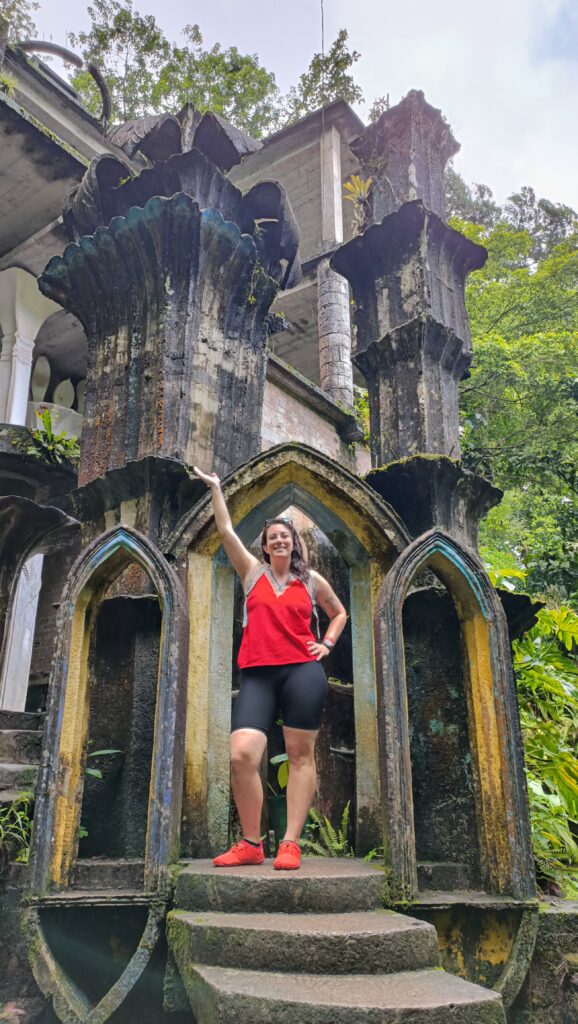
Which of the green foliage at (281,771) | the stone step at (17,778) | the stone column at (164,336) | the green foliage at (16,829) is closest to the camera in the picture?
the green foliage at (16,829)

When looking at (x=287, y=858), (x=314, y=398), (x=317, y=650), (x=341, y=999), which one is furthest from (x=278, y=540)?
(x=314, y=398)

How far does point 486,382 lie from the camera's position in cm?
1638

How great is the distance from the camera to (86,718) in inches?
163

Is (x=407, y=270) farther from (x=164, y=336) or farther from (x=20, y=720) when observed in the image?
(x=20, y=720)

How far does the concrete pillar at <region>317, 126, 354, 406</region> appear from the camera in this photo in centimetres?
1592

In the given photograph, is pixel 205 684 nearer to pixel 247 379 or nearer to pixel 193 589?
pixel 193 589

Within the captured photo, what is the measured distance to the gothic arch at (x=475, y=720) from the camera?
12.3 ft

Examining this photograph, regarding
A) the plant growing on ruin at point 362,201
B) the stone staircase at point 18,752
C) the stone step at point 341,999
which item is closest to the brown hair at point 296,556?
the stone step at point 341,999

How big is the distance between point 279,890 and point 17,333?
10.6 meters

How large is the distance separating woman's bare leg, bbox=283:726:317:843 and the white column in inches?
243

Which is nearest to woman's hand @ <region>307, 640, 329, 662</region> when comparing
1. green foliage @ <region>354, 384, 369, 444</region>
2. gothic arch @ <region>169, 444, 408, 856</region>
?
gothic arch @ <region>169, 444, 408, 856</region>

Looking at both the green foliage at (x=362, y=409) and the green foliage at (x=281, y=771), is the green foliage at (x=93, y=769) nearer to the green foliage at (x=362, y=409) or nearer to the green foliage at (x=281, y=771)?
the green foliage at (x=281, y=771)

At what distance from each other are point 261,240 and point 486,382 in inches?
400

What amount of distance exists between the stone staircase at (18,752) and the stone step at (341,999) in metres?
2.71
